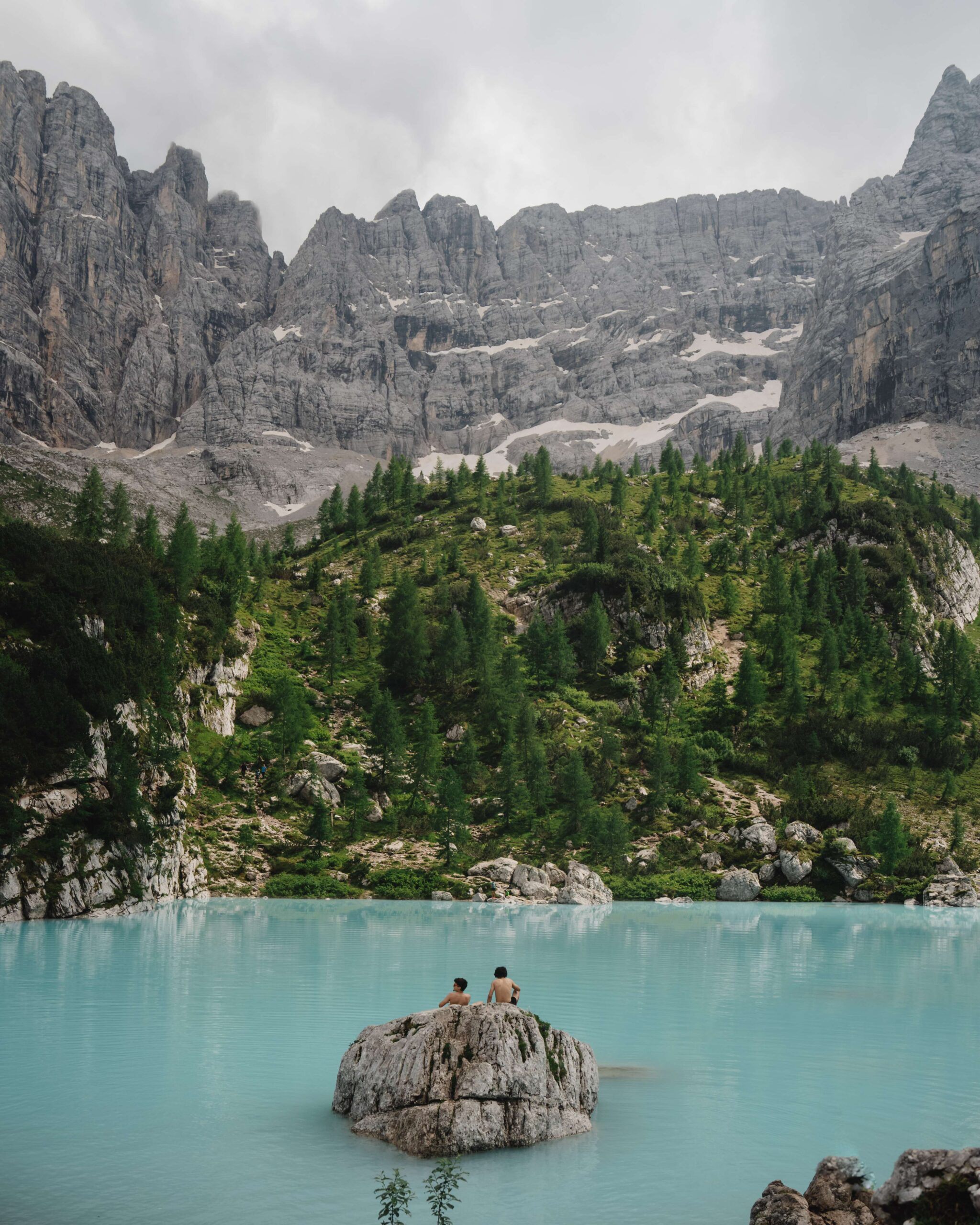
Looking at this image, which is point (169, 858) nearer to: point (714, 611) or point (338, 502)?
point (714, 611)

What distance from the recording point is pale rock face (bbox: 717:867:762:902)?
69375mm

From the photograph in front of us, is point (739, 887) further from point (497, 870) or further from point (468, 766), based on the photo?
point (468, 766)

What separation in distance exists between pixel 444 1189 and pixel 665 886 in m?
60.0

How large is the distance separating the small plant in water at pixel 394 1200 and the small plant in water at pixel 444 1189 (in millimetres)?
307

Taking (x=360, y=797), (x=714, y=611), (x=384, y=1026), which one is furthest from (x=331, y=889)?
(x=714, y=611)

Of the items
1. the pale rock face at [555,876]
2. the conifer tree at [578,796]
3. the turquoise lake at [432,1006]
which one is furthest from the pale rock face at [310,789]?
the turquoise lake at [432,1006]

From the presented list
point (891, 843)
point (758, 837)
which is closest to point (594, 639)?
point (758, 837)

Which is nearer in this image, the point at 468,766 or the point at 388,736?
the point at 388,736

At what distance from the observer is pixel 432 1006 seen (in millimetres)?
26688

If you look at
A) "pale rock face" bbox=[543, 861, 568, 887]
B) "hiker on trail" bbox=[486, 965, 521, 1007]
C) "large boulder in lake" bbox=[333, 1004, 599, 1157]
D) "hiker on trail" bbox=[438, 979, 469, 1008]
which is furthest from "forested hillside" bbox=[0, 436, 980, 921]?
"large boulder in lake" bbox=[333, 1004, 599, 1157]

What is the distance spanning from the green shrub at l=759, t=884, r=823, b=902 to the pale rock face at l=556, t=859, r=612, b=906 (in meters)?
11.8

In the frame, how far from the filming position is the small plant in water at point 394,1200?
1194 centimetres

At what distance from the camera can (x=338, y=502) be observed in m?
164

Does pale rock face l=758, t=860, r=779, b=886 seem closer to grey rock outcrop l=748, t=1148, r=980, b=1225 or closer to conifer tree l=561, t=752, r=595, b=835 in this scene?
conifer tree l=561, t=752, r=595, b=835
